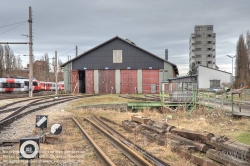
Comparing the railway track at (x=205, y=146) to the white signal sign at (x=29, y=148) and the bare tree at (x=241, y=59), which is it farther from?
the bare tree at (x=241, y=59)

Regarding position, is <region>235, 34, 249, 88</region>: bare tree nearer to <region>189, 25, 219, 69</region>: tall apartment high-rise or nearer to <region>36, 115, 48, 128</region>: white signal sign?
<region>189, 25, 219, 69</region>: tall apartment high-rise

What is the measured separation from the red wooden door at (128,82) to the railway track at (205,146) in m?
34.3

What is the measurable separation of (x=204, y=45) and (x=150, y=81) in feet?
182

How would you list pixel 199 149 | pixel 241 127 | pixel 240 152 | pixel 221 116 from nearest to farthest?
pixel 240 152
pixel 199 149
pixel 241 127
pixel 221 116

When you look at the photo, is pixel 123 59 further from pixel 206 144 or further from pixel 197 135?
pixel 206 144

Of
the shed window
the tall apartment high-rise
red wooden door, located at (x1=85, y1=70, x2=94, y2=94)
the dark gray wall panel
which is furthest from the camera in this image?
the tall apartment high-rise

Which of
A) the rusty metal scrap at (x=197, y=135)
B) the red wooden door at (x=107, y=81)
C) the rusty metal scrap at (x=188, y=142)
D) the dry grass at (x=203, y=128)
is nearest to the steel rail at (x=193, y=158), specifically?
the dry grass at (x=203, y=128)

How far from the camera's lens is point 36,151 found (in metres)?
4.96

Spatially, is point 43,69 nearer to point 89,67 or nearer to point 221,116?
point 89,67

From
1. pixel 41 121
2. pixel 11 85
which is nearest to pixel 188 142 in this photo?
pixel 41 121

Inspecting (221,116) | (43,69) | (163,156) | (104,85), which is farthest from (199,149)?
(43,69)

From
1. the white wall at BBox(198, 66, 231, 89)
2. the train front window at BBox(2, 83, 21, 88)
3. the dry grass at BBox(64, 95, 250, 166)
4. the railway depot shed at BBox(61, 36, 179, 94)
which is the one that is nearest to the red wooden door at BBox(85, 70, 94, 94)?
the railway depot shed at BBox(61, 36, 179, 94)

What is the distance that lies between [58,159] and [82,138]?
2.55 metres

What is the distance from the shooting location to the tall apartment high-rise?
298ft
